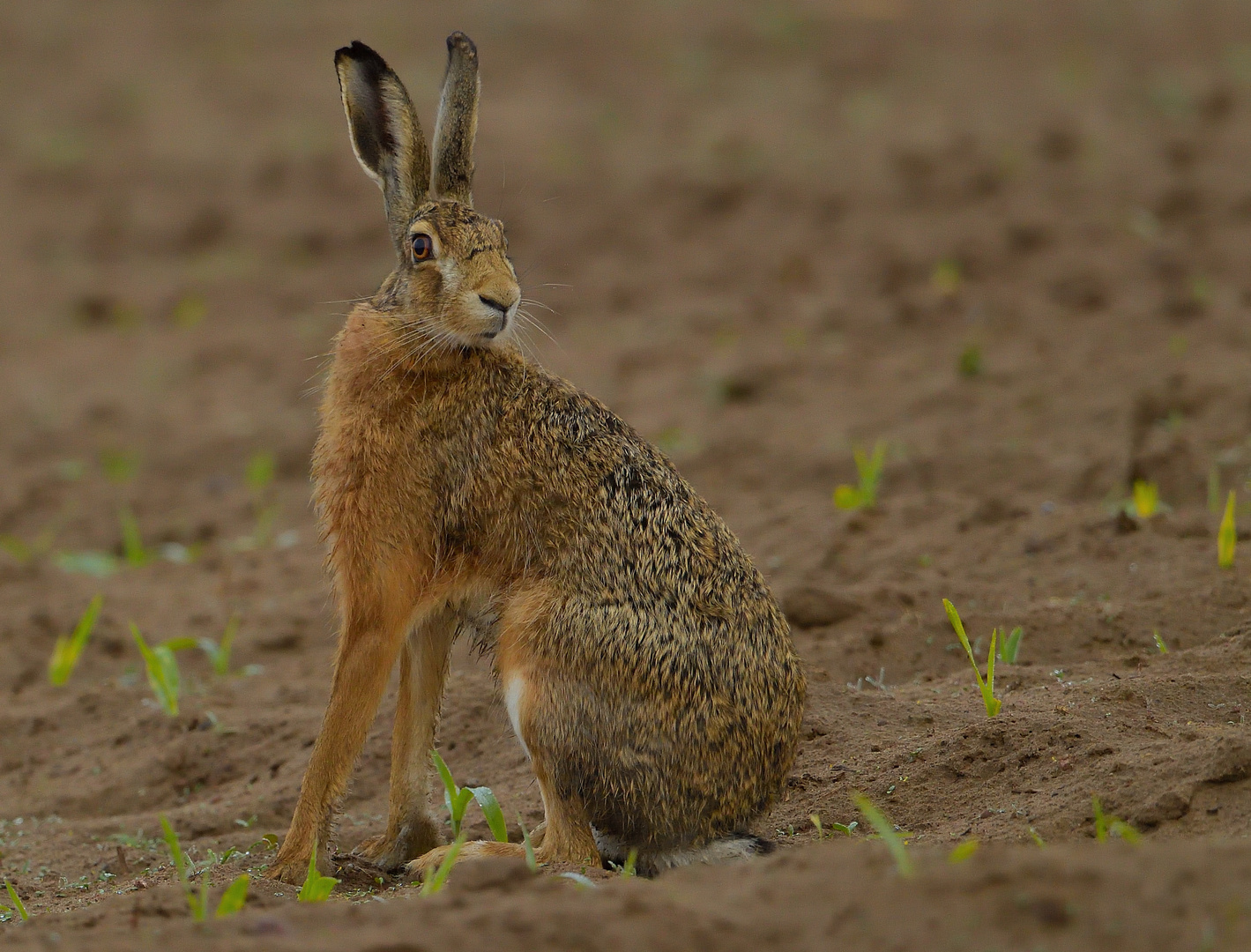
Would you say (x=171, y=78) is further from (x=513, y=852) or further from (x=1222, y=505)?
(x=513, y=852)

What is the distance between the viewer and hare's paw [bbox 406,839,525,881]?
182 inches

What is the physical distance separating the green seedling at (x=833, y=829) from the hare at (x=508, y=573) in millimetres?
173

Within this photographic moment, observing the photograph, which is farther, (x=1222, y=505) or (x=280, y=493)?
(x=280, y=493)

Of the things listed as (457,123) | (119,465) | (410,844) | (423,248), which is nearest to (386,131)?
(457,123)

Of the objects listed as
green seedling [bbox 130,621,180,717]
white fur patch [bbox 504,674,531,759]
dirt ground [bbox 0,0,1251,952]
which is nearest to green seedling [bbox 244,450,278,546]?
dirt ground [bbox 0,0,1251,952]

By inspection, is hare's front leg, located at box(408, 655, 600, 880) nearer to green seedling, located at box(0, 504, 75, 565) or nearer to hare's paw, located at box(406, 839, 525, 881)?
hare's paw, located at box(406, 839, 525, 881)

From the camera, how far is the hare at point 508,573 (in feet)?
15.0

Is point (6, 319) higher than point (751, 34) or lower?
lower

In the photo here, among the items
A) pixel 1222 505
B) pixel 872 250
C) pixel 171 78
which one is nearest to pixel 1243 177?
pixel 872 250

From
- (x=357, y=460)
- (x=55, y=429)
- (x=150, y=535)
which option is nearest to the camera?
(x=357, y=460)

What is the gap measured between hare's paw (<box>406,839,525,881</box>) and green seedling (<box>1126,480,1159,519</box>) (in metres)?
3.35

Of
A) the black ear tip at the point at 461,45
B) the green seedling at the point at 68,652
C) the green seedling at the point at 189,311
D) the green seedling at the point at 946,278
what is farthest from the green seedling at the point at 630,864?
the green seedling at the point at 189,311

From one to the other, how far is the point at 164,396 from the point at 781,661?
7584 millimetres

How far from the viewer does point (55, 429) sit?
35.0 feet
